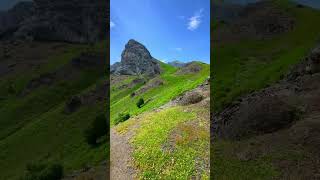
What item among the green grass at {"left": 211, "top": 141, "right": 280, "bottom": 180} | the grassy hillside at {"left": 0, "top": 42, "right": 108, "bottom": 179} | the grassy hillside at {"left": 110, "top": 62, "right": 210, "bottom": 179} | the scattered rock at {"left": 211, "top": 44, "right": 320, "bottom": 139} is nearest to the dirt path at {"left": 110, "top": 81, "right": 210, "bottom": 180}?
the grassy hillside at {"left": 110, "top": 62, "right": 210, "bottom": 179}

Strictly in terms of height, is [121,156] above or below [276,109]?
below

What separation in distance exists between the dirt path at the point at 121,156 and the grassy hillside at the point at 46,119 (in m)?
1.87

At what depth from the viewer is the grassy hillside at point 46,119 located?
207 feet

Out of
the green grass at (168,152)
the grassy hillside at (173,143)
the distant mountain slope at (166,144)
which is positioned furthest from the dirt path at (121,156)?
the green grass at (168,152)

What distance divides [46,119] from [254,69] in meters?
42.7

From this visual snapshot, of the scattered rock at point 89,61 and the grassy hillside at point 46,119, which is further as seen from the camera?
the scattered rock at point 89,61

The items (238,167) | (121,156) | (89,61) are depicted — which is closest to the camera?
(238,167)

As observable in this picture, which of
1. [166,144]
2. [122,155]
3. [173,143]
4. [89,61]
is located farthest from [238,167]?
[89,61]

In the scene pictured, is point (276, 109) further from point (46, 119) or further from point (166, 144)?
point (46, 119)

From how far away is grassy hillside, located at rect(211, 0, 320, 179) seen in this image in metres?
33.1

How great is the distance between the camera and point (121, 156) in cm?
4341

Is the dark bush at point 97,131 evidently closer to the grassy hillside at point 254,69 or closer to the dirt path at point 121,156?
the dirt path at point 121,156

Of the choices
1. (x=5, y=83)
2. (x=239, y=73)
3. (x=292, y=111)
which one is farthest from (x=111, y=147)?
(x=5, y=83)

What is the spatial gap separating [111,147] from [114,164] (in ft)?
21.5
